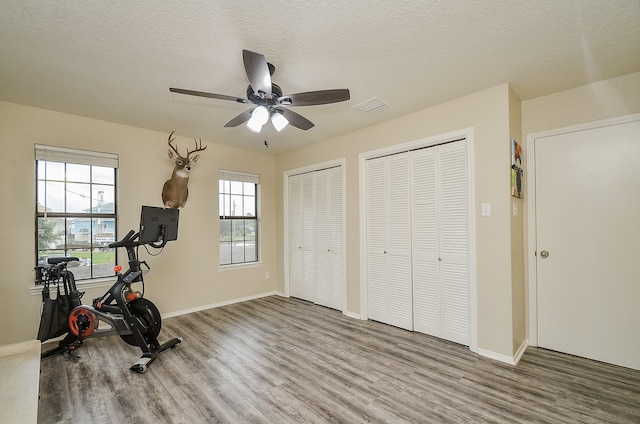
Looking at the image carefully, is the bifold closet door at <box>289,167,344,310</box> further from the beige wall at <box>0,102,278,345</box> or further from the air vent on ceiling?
the air vent on ceiling

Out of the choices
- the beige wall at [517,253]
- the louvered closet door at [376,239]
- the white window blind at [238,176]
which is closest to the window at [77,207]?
the white window blind at [238,176]

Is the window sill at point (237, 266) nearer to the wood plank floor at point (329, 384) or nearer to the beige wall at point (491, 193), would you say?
the wood plank floor at point (329, 384)

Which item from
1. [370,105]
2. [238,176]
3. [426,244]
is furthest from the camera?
[238,176]

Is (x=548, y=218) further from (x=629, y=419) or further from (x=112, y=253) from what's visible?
(x=112, y=253)

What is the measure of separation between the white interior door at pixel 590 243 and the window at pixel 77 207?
16.6 feet

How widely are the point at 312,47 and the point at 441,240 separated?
2360mm

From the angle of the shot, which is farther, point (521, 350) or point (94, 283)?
point (94, 283)

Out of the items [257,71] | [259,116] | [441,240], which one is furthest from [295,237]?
[257,71]

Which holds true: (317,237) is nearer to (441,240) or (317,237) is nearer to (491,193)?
(441,240)

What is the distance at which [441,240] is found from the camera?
315cm

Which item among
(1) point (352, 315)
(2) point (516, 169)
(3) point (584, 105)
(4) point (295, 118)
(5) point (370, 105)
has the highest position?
(5) point (370, 105)

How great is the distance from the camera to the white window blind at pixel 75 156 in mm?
3172

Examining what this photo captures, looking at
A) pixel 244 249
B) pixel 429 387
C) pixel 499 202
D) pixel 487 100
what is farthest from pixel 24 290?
pixel 487 100

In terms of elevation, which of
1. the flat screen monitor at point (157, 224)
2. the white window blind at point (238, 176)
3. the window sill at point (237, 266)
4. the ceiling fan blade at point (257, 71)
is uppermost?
the ceiling fan blade at point (257, 71)
